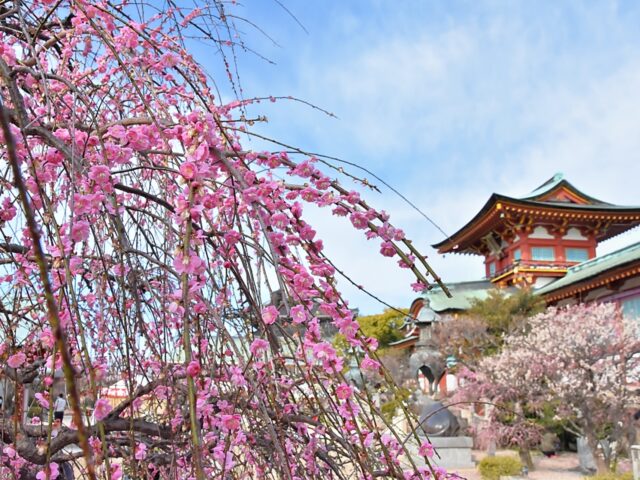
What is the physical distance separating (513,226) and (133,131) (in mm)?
14300

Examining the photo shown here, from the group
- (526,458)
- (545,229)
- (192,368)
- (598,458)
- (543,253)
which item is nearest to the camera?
(192,368)

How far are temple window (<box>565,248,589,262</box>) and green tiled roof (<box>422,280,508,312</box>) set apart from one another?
201 cm

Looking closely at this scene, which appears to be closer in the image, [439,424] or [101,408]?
[101,408]

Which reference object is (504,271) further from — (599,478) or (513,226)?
(599,478)

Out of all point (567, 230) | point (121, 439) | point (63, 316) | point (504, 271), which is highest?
point (567, 230)

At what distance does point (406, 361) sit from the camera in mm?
14773

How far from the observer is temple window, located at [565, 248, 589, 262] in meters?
14.5

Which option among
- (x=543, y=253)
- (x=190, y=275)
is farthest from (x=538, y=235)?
(x=190, y=275)

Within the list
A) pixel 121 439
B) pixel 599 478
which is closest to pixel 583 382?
pixel 599 478

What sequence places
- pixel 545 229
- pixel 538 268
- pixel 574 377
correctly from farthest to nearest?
pixel 545 229, pixel 538 268, pixel 574 377

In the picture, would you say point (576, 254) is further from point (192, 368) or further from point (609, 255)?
point (192, 368)

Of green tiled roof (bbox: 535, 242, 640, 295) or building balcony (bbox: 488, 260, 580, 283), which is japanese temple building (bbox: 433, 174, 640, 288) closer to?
building balcony (bbox: 488, 260, 580, 283)

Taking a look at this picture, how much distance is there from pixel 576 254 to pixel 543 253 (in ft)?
Result: 3.27

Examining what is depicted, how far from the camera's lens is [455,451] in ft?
25.1
